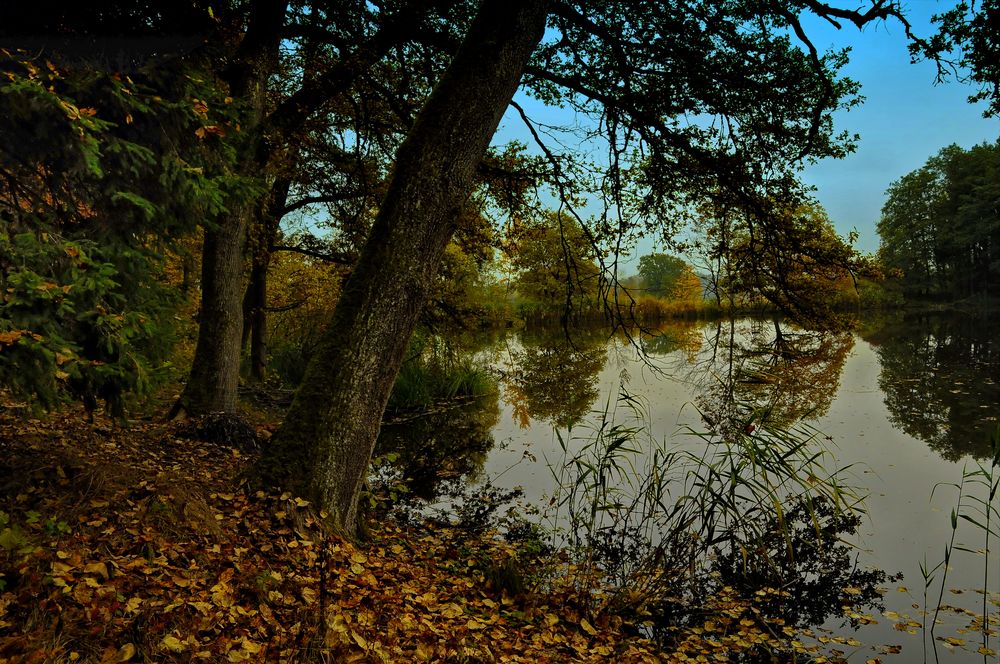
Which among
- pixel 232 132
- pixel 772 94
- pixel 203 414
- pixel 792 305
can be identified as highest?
pixel 772 94

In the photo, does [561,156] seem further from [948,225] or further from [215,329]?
[948,225]

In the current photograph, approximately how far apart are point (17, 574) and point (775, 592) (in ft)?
15.5

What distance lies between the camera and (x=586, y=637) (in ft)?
11.4

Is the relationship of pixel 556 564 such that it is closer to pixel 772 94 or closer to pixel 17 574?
pixel 17 574

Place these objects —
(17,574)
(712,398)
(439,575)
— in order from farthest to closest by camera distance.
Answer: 1. (712,398)
2. (439,575)
3. (17,574)

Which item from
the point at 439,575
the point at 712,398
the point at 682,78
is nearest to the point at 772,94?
the point at 682,78

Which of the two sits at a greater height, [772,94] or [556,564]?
[772,94]

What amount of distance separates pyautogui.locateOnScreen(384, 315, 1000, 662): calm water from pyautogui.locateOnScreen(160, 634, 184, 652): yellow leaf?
288 centimetres

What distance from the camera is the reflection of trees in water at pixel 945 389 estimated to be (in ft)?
26.3

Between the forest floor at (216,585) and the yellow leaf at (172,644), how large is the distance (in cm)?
1

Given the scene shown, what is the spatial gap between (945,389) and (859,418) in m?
3.37

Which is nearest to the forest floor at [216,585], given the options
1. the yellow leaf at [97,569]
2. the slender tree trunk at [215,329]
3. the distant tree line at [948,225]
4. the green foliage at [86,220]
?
the yellow leaf at [97,569]

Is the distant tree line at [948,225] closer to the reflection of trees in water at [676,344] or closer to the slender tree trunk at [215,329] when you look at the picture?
the reflection of trees in water at [676,344]

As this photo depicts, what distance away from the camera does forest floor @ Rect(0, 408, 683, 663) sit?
7.29 feet
